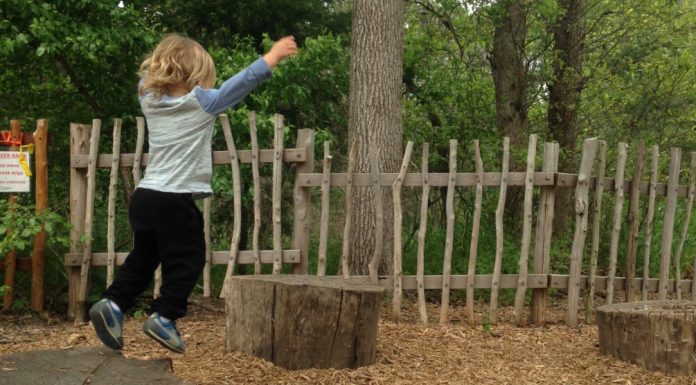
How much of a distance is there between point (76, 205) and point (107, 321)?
3.13m

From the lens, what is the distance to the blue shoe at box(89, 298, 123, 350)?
3518 mm

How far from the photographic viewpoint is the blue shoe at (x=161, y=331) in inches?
138

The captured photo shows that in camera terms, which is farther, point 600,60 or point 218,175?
point 600,60

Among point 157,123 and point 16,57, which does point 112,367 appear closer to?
point 157,123

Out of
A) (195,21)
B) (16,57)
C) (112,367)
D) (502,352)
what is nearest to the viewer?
(112,367)

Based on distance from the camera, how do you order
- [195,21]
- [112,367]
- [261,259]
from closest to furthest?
[112,367] → [261,259] → [195,21]

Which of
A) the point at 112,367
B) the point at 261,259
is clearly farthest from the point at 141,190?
the point at 261,259

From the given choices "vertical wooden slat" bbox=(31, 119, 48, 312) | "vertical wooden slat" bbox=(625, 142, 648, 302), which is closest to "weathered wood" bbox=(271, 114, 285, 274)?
"vertical wooden slat" bbox=(31, 119, 48, 312)

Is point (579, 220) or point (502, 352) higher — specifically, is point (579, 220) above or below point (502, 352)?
above

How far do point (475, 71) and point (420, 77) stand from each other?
98 cm

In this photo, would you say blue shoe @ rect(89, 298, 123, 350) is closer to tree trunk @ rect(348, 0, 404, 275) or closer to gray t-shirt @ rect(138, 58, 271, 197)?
gray t-shirt @ rect(138, 58, 271, 197)

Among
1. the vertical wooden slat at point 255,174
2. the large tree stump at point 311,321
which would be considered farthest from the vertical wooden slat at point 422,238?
the large tree stump at point 311,321

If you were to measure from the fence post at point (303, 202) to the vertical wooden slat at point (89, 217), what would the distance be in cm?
174

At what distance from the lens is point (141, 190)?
357cm
